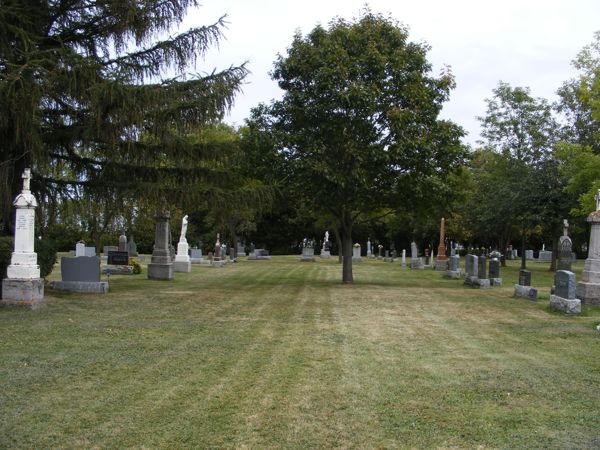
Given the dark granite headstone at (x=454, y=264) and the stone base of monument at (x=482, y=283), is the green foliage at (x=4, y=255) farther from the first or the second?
the dark granite headstone at (x=454, y=264)

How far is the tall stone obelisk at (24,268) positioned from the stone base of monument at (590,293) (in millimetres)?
12147

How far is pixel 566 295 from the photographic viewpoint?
12.9 m

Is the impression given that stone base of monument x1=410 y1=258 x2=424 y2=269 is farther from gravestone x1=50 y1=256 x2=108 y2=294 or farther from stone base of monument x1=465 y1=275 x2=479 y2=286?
Answer: gravestone x1=50 y1=256 x2=108 y2=294

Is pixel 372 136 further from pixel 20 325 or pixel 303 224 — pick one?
pixel 303 224

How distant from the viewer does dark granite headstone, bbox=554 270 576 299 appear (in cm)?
1270

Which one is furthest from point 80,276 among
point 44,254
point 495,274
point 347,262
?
→ point 495,274

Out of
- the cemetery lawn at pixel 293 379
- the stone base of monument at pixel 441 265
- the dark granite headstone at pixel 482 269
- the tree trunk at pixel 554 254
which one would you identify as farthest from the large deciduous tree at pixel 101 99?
the tree trunk at pixel 554 254

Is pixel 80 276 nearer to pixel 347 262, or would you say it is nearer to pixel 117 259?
pixel 117 259

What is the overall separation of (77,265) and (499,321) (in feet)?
33.4

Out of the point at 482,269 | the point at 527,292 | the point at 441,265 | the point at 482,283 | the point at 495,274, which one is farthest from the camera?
the point at 441,265

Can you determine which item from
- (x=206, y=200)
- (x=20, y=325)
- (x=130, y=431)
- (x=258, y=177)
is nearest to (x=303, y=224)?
(x=258, y=177)

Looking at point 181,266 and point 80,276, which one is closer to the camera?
point 80,276

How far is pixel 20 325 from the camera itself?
9.56 meters

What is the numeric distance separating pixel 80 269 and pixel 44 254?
93cm
